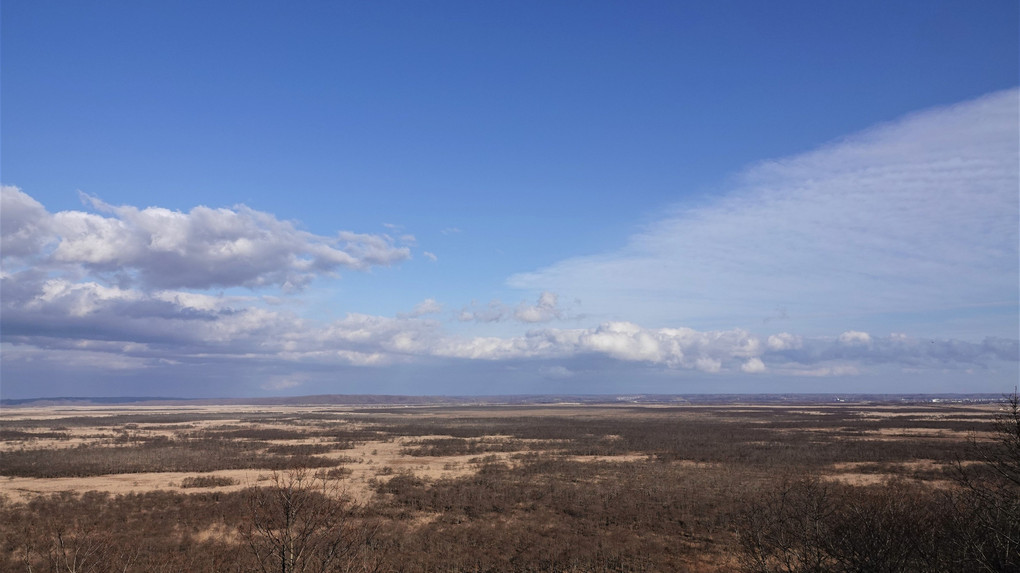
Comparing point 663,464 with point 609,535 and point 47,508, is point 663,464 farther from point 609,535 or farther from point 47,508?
point 47,508

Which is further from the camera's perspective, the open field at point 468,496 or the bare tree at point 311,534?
the open field at point 468,496

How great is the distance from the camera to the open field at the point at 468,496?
19422 millimetres

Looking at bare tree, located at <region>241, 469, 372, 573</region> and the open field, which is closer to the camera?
bare tree, located at <region>241, 469, 372, 573</region>

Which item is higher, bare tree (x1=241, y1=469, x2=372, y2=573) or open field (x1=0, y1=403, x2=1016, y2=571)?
bare tree (x1=241, y1=469, x2=372, y2=573)

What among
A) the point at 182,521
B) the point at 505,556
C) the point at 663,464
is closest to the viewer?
the point at 505,556

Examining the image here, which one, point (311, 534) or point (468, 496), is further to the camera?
point (468, 496)

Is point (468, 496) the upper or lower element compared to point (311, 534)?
lower

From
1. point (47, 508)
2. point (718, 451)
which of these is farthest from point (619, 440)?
point (47, 508)

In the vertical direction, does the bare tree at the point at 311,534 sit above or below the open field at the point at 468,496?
above

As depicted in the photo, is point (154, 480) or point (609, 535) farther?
point (154, 480)

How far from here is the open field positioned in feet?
63.7

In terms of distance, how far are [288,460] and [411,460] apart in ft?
31.0

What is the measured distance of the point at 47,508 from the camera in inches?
1054

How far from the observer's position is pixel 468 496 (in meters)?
29.9
